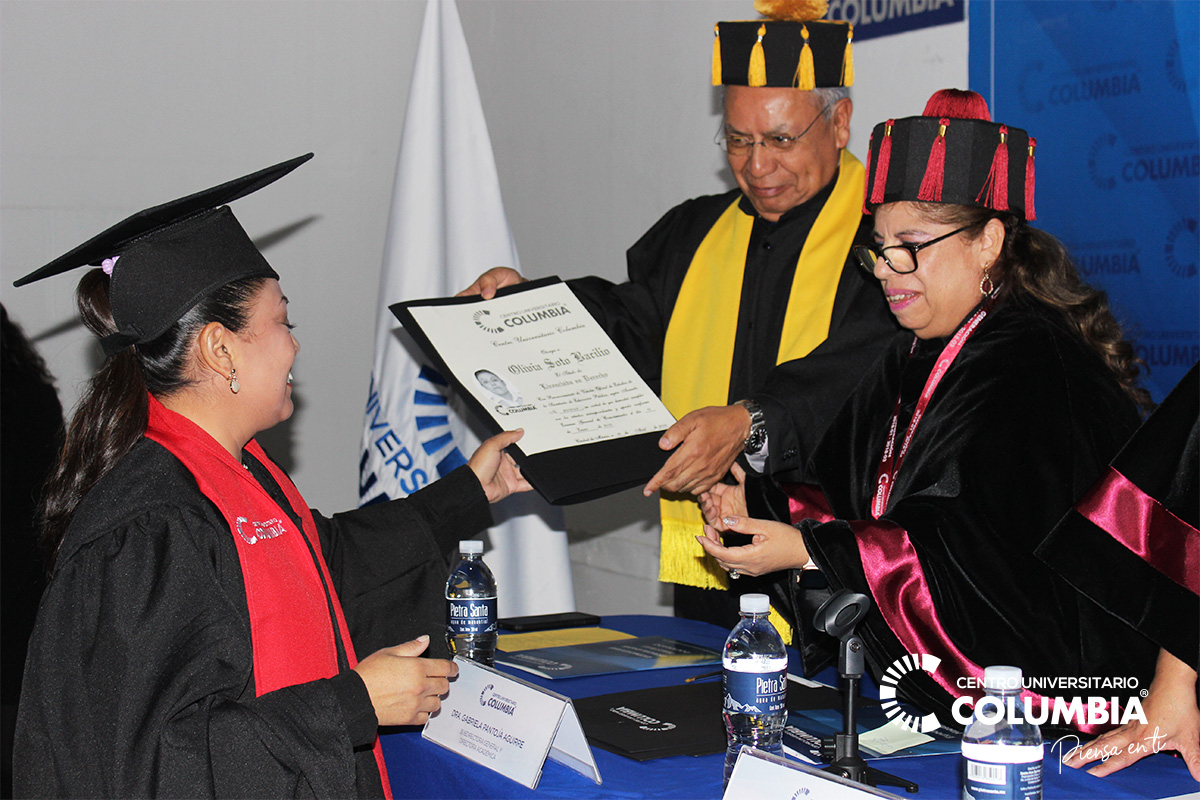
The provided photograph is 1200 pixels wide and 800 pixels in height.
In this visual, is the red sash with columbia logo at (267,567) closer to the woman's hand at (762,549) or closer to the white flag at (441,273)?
the woman's hand at (762,549)

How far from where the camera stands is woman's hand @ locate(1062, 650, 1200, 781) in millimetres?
1899

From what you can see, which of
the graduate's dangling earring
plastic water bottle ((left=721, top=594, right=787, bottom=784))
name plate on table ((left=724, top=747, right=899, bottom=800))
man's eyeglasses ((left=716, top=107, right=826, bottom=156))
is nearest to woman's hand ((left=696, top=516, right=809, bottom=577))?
plastic water bottle ((left=721, top=594, right=787, bottom=784))

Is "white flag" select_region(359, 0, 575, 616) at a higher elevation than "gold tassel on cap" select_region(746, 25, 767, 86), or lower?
lower

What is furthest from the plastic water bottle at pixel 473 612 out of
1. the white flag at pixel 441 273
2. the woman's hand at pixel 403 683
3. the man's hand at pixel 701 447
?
the white flag at pixel 441 273

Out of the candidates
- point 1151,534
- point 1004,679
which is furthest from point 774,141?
point 1004,679

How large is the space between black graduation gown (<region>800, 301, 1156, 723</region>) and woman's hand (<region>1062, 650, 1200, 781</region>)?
0.25 metres

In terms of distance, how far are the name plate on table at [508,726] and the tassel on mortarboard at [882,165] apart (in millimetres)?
1283

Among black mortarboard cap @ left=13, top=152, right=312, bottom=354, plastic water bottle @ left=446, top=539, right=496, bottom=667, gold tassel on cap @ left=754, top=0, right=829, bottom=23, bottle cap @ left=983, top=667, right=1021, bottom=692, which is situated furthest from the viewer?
gold tassel on cap @ left=754, top=0, right=829, bottom=23

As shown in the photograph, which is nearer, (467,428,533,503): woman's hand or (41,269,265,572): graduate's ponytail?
(41,269,265,572): graduate's ponytail

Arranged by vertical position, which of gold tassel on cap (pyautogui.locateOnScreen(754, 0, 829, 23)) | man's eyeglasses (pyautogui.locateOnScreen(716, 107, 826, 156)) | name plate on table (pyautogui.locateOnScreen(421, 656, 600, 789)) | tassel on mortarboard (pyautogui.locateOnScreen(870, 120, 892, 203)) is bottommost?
name plate on table (pyautogui.locateOnScreen(421, 656, 600, 789))

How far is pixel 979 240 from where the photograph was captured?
2.43 m

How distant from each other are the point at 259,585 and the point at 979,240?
1.60 meters

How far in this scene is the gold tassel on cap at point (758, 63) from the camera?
303 cm

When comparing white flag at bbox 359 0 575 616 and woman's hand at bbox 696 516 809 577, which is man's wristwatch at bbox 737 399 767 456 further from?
white flag at bbox 359 0 575 616
